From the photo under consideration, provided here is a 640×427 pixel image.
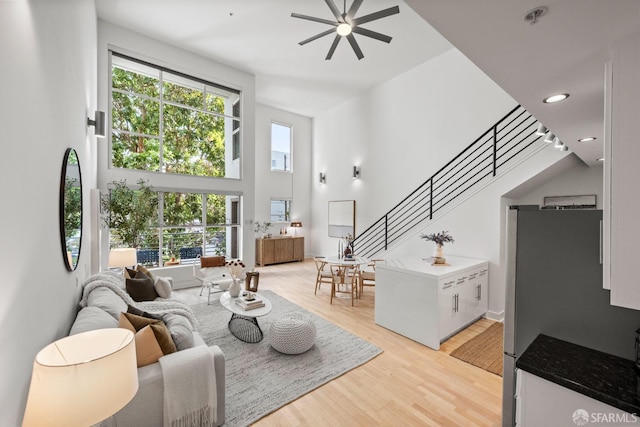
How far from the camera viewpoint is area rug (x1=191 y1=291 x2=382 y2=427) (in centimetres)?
231

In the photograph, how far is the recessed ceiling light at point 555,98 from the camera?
175 cm

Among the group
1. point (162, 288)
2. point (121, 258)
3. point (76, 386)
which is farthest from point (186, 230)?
point (76, 386)

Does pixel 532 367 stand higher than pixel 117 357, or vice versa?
pixel 117 357

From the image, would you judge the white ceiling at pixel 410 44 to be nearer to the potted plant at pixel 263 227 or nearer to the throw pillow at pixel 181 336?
the throw pillow at pixel 181 336

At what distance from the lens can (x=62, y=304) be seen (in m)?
2.05

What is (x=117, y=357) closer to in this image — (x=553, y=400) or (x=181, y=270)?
(x=553, y=400)

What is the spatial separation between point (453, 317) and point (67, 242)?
4.25 metres

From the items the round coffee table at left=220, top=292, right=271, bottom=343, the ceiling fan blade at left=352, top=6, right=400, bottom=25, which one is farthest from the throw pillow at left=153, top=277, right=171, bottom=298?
the ceiling fan blade at left=352, top=6, right=400, bottom=25

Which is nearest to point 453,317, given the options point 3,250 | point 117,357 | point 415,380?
point 415,380

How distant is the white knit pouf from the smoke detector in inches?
122

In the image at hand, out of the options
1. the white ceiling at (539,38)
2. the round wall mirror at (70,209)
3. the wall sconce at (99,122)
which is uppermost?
the wall sconce at (99,122)

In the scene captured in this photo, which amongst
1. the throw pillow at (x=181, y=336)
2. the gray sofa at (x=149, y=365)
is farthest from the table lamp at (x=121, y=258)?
the throw pillow at (x=181, y=336)

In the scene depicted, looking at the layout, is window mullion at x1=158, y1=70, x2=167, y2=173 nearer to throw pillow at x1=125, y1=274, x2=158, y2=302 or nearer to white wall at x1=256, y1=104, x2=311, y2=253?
throw pillow at x1=125, y1=274, x2=158, y2=302

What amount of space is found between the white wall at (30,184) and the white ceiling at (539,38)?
1722 millimetres
